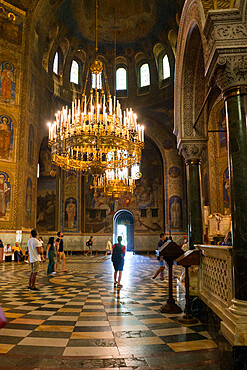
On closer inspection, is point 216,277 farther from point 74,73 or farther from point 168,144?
point 74,73

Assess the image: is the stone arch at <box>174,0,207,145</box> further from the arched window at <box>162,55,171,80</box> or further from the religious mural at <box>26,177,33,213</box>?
the arched window at <box>162,55,171,80</box>

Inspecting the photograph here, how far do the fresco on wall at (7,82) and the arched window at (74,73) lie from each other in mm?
8105

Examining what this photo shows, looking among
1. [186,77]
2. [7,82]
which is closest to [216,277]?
[186,77]

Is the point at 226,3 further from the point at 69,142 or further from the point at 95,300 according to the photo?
the point at 69,142

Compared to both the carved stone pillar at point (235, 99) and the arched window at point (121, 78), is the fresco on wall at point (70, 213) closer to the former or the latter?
the arched window at point (121, 78)

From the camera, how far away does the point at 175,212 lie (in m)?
25.5

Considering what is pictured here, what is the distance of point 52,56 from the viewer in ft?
78.5

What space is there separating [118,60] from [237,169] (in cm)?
2619

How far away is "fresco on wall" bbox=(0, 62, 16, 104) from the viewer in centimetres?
1898

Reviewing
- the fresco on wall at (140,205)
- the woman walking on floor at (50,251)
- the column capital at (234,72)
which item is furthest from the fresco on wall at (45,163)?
the column capital at (234,72)

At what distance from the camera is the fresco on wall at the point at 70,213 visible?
26.2m

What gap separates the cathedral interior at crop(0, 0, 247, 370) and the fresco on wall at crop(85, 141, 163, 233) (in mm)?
97

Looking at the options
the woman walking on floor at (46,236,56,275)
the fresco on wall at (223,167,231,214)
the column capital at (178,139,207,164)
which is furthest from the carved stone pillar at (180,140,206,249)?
the fresco on wall at (223,167,231,214)

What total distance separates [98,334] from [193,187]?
4.47m
